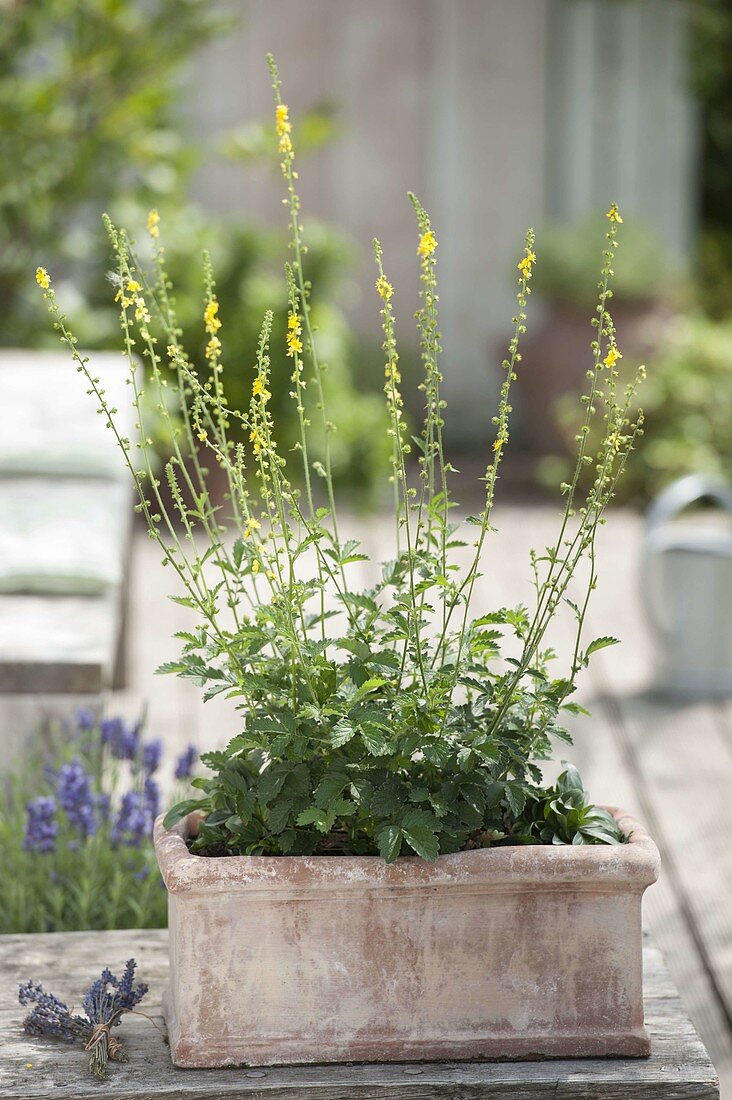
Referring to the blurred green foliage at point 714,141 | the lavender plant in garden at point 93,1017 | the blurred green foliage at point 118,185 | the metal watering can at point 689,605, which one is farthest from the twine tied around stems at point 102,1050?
the blurred green foliage at point 714,141

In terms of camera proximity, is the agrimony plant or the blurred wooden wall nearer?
the agrimony plant

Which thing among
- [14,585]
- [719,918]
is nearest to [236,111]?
[14,585]

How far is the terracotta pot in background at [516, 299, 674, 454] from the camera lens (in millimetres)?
6652

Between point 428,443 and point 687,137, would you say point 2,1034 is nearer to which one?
point 428,443

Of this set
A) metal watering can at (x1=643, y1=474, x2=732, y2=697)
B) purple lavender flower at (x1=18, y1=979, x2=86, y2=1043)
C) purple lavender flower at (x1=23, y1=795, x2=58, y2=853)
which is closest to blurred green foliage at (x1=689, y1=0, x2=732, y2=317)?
metal watering can at (x1=643, y1=474, x2=732, y2=697)

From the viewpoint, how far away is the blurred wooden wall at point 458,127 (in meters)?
7.13

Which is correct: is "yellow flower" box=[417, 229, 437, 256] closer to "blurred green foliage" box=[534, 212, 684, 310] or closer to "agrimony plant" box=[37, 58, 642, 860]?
"agrimony plant" box=[37, 58, 642, 860]

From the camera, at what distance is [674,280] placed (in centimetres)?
680

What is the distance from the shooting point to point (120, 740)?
2.37 metres

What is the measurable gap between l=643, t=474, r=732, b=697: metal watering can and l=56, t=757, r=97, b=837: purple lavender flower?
217 centimetres

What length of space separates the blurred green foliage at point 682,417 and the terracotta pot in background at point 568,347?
24 cm

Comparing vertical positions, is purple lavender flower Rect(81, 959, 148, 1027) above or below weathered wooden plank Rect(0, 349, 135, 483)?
below

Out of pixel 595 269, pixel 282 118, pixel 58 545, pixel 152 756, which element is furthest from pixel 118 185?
pixel 282 118

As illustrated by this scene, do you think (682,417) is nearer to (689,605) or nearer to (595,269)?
(595,269)
